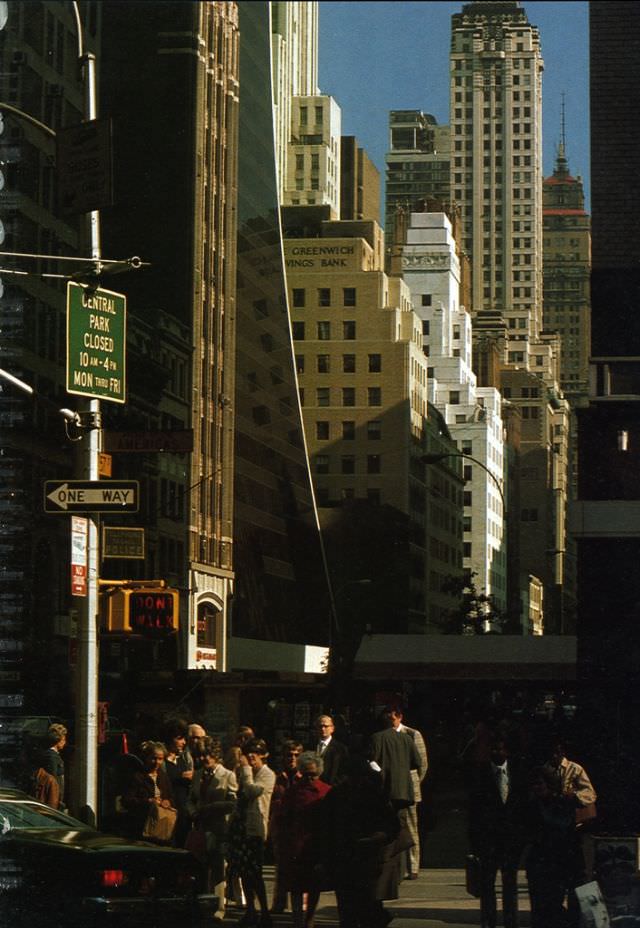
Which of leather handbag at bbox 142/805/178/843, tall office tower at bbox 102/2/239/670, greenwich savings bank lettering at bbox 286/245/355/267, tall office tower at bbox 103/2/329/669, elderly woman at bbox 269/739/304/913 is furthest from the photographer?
tall office tower at bbox 102/2/239/670

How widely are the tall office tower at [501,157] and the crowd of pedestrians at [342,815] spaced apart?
4993 millimetres

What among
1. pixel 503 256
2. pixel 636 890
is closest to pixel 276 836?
pixel 636 890

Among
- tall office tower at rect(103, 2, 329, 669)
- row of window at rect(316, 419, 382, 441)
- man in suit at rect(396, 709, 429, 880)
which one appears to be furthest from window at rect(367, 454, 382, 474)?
man in suit at rect(396, 709, 429, 880)

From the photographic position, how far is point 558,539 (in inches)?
720

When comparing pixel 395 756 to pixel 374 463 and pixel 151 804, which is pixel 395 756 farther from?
pixel 374 463

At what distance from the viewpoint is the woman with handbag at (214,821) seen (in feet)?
48.6

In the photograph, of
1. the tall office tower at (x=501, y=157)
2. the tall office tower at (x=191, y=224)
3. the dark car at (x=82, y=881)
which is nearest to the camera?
the dark car at (x=82, y=881)

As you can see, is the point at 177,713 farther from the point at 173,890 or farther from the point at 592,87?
the point at 592,87

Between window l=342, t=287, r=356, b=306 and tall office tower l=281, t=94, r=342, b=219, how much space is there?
104cm

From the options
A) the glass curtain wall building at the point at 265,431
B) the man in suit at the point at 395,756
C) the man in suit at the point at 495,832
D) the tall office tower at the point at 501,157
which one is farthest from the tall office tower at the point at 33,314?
the man in suit at the point at 495,832

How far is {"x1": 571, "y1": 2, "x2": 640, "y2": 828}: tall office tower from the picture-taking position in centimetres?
1752

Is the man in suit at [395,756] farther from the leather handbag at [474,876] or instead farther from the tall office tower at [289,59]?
the tall office tower at [289,59]

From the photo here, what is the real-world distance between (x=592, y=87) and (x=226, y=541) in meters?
7.02

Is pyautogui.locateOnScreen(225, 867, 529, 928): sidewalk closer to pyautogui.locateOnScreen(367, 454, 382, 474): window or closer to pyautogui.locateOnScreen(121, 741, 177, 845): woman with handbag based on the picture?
pyautogui.locateOnScreen(121, 741, 177, 845): woman with handbag
